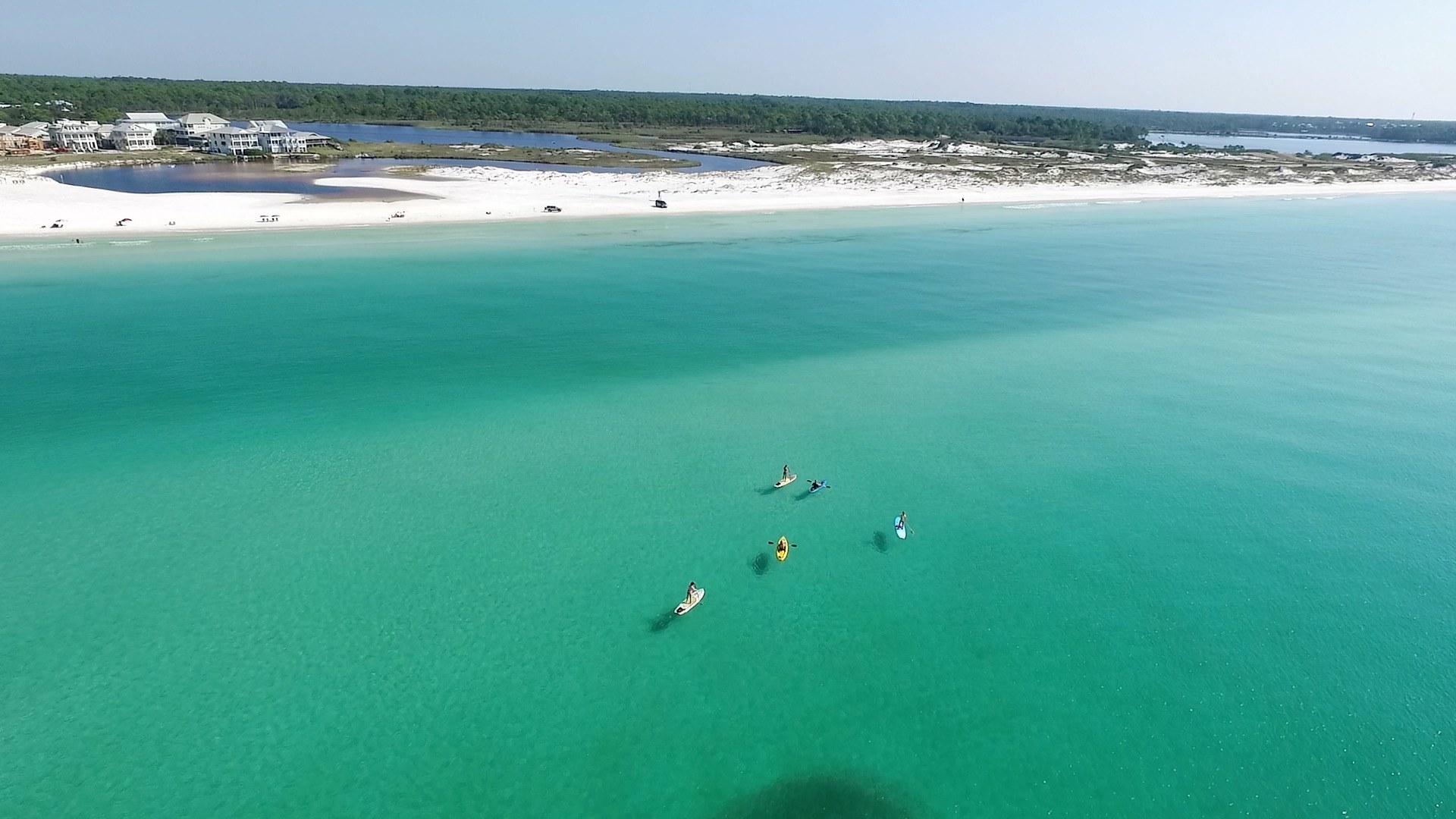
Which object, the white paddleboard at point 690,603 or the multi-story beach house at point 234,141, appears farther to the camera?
the multi-story beach house at point 234,141

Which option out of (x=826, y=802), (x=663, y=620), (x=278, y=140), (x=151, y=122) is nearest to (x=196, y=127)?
(x=151, y=122)

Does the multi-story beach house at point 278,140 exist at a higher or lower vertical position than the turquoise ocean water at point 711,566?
higher

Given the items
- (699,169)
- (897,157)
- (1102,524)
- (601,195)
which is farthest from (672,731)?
(897,157)

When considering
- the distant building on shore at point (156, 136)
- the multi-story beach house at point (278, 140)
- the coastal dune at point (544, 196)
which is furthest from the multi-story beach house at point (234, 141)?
the coastal dune at point (544, 196)

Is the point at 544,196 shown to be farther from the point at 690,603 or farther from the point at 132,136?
the point at 132,136

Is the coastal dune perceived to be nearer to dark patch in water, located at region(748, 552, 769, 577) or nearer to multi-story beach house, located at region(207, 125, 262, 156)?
multi-story beach house, located at region(207, 125, 262, 156)

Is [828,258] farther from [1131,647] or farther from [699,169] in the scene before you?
[699,169]

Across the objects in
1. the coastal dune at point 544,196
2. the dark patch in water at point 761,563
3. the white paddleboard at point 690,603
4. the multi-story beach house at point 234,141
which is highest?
the multi-story beach house at point 234,141

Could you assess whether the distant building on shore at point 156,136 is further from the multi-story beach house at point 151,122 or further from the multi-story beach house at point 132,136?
the multi-story beach house at point 151,122
